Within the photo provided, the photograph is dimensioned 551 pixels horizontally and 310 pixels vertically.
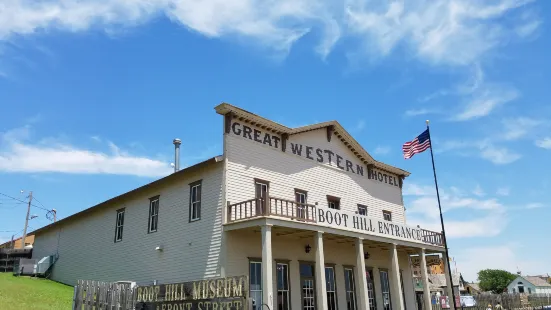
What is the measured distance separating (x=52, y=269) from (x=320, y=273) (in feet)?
72.4

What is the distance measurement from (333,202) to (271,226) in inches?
312

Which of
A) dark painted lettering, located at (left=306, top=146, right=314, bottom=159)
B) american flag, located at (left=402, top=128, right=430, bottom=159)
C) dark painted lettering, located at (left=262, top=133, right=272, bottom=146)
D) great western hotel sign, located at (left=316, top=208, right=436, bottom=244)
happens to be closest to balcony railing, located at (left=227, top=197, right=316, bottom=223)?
great western hotel sign, located at (left=316, top=208, right=436, bottom=244)

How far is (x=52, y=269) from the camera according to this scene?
101 ft

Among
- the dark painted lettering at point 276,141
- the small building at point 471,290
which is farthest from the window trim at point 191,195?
the small building at point 471,290

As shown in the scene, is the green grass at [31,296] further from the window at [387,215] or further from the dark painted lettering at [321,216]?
the window at [387,215]

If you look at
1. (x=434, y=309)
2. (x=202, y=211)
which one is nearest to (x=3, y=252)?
(x=202, y=211)

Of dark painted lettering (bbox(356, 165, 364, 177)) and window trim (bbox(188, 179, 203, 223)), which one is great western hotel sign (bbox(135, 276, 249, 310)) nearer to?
window trim (bbox(188, 179, 203, 223))

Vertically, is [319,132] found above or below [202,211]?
above

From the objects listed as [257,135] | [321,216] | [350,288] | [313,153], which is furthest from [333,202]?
[257,135]

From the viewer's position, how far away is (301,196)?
21.7m

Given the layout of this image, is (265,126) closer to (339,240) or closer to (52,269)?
(339,240)

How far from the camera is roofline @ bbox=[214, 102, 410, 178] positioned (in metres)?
18.7

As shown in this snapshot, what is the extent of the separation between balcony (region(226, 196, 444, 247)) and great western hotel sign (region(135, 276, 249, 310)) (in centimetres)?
402

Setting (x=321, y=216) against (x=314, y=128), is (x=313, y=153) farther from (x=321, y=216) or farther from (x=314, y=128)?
(x=321, y=216)
